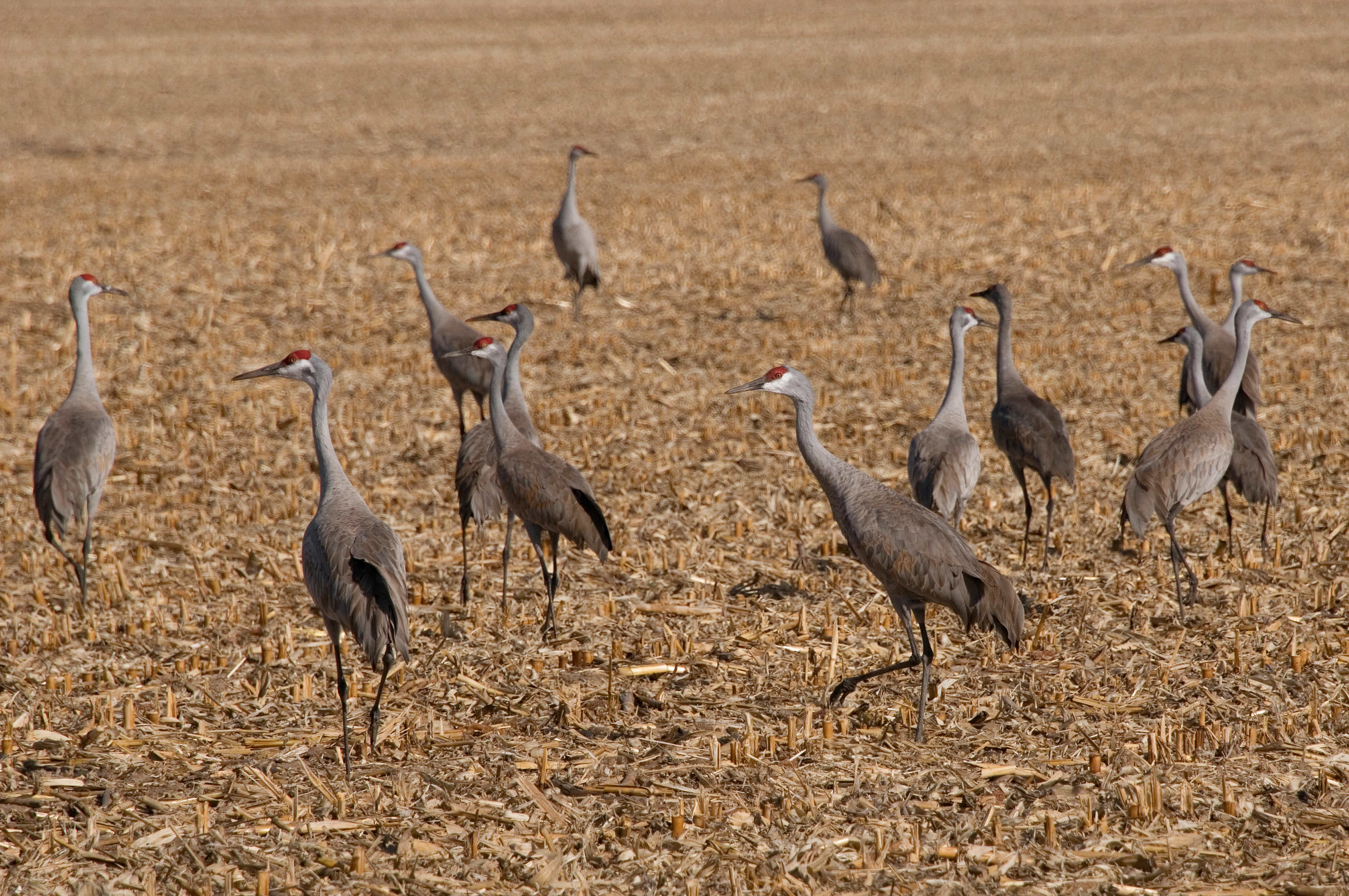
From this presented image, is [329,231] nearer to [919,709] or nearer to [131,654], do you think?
[131,654]

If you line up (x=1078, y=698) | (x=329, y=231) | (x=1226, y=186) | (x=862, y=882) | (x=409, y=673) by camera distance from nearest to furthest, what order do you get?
1. (x=862, y=882)
2. (x=1078, y=698)
3. (x=409, y=673)
4. (x=329, y=231)
5. (x=1226, y=186)

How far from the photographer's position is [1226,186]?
1786 cm

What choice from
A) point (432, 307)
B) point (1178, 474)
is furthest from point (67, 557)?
point (1178, 474)

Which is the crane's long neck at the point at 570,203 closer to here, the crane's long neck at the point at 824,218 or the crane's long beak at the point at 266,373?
the crane's long neck at the point at 824,218

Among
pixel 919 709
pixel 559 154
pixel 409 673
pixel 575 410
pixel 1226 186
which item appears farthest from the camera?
pixel 559 154

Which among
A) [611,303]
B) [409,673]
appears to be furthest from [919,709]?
[611,303]

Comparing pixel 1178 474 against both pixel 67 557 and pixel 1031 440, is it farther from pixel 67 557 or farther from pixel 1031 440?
pixel 67 557

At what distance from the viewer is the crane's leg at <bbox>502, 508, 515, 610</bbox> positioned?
656cm

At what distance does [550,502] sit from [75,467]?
8.85ft

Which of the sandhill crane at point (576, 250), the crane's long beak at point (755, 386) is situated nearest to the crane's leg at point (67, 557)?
the crane's long beak at point (755, 386)

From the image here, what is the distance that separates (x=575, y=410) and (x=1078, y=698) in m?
5.28

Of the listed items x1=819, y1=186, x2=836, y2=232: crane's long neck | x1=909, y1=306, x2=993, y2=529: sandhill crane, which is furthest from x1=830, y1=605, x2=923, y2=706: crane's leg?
x1=819, y1=186, x2=836, y2=232: crane's long neck

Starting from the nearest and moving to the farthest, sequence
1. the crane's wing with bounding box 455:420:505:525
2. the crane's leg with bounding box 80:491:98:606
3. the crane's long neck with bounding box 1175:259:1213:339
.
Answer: the crane's leg with bounding box 80:491:98:606 < the crane's wing with bounding box 455:420:505:525 < the crane's long neck with bounding box 1175:259:1213:339

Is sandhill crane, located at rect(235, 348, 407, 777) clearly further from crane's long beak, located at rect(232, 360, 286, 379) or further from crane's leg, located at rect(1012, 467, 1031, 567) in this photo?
crane's leg, located at rect(1012, 467, 1031, 567)
